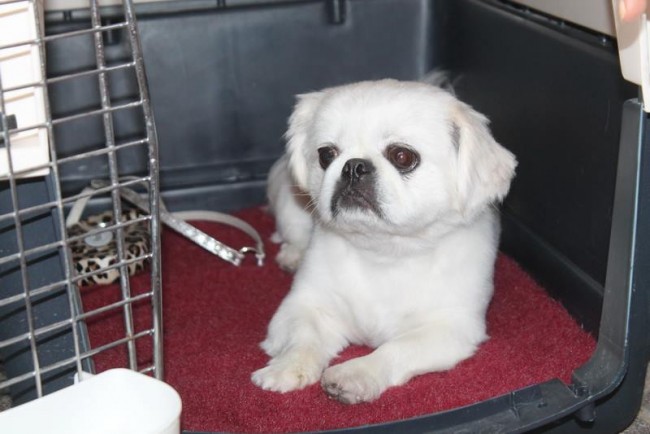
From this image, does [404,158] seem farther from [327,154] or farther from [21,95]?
[21,95]

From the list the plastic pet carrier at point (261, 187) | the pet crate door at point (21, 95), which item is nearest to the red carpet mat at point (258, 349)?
the plastic pet carrier at point (261, 187)

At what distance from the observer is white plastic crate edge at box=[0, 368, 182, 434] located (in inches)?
→ 57.9

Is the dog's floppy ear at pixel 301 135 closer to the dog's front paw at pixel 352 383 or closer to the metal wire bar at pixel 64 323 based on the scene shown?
the dog's front paw at pixel 352 383

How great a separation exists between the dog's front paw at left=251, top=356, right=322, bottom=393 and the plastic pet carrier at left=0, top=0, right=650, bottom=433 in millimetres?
23

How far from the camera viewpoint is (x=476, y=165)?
1.89 m

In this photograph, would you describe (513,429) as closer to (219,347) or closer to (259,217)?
(219,347)

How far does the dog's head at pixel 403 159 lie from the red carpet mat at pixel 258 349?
316 mm

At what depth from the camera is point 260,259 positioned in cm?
254

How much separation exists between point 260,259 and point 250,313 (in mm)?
287

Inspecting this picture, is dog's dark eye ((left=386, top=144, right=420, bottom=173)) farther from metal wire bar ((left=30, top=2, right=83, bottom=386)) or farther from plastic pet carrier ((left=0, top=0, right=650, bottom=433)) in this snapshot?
metal wire bar ((left=30, top=2, right=83, bottom=386))

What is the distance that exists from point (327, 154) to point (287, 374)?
1.45 feet

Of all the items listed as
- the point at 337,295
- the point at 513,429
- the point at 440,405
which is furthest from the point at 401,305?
the point at 513,429

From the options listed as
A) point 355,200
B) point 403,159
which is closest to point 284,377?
point 355,200

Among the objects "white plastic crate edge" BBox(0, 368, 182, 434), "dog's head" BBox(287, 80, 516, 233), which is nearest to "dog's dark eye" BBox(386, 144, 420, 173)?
"dog's head" BBox(287, 80, 516, 233)
